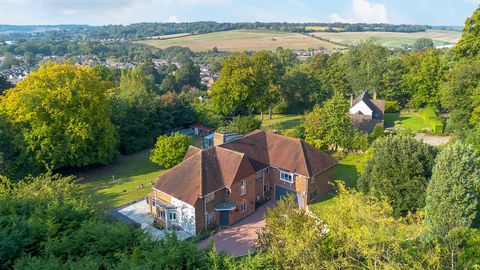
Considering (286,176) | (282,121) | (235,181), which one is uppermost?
(235,181)

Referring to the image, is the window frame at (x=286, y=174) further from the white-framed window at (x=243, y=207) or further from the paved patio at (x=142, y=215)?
the paved patio at (x=142, y=215)

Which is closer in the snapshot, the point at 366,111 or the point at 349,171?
the point at 349,171

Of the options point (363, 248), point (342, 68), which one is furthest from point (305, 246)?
point (342, 68)

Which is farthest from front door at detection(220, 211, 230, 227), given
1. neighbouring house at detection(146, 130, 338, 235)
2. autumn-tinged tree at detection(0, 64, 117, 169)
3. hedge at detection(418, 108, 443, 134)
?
hedge at detection(418, 108, 443, 134)

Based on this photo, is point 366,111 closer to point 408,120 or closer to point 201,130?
point 408,120

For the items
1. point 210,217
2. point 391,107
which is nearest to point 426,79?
point 391,107
